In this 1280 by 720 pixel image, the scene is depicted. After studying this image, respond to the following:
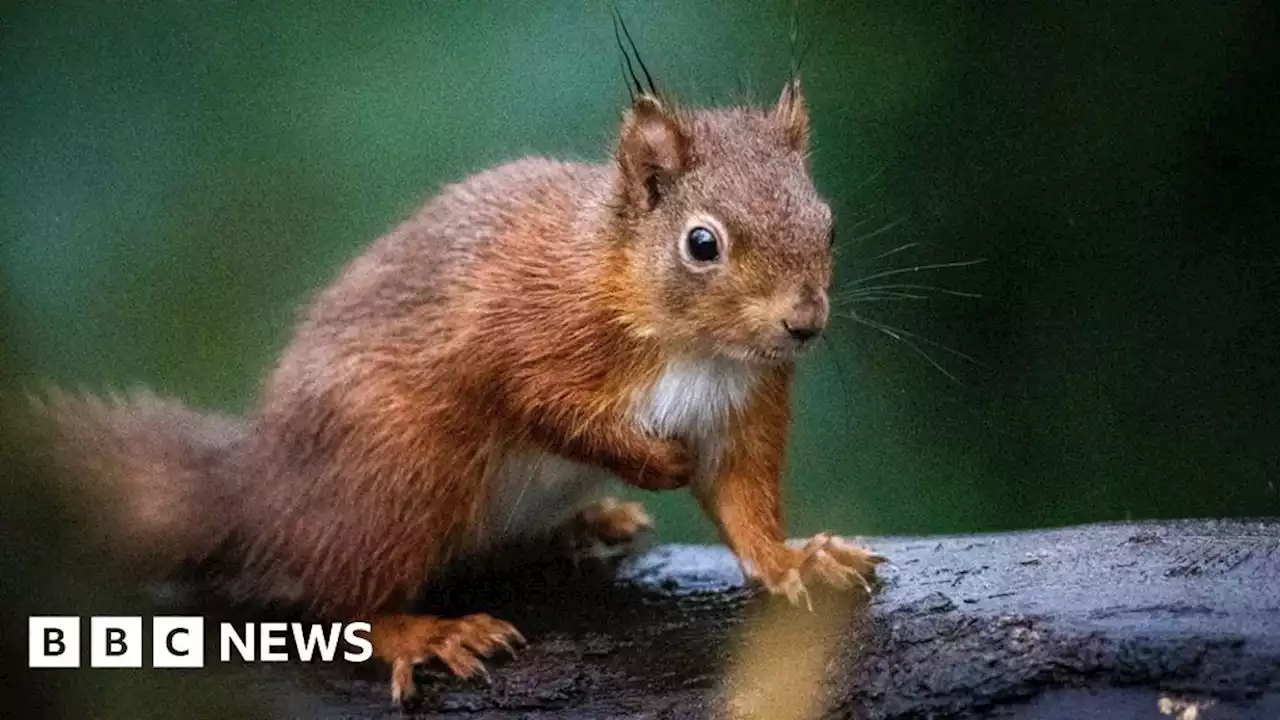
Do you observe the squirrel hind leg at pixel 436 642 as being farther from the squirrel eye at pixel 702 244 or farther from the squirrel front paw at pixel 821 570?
the squirrel eye at pixel 702 244

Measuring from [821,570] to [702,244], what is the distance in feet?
1.38

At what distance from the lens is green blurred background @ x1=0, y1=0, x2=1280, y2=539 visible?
1.52m

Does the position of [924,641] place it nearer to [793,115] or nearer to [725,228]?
[725,228]

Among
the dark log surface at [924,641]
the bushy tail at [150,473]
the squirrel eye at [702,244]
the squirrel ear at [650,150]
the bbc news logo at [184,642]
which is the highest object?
the squirrel ear at [650,150]

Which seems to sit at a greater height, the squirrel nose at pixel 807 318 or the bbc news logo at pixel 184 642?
the squirrel nose at pixel 807 318

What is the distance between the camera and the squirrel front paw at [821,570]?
1.58m

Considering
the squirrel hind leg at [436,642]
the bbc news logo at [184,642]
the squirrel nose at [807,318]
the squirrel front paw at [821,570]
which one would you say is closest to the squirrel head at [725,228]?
the squirrel nose at [807,318]

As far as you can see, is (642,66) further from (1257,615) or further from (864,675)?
(1257,615)

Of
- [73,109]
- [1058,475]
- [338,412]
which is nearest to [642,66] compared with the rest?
[338,412]

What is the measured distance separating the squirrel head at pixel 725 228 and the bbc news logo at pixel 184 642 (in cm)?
51

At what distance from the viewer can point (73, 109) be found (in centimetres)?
153

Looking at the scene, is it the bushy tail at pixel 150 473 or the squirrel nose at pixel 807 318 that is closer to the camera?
the squirrel nose at pixel 807 318

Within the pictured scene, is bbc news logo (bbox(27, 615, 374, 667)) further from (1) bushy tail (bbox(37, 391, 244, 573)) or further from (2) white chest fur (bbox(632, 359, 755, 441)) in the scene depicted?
(2) white chest fur (bbox(632, 359, 755, 441))

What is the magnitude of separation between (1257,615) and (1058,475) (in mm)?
367
